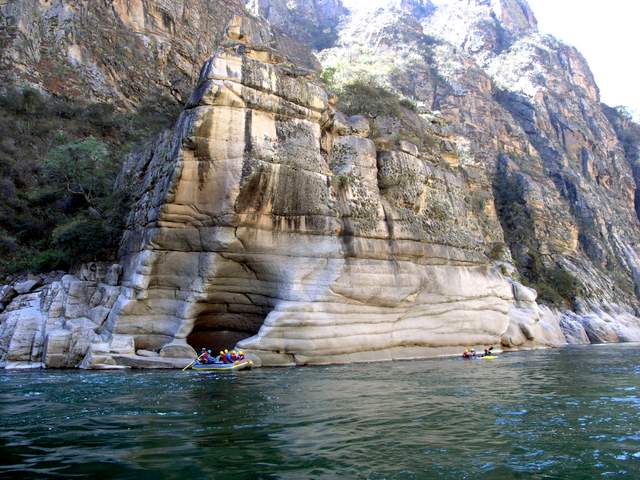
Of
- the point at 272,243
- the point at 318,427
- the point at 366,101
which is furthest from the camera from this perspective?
the point at 366,101

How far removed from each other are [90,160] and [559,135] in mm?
68835

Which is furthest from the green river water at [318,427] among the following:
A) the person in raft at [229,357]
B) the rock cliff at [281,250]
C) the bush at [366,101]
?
the bush at [366,101]

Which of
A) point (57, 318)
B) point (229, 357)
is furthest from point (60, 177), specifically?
point (229, 357)

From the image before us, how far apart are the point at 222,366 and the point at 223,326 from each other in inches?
180

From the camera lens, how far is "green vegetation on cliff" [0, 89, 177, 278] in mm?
22281

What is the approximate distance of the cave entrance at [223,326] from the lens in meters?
19.9

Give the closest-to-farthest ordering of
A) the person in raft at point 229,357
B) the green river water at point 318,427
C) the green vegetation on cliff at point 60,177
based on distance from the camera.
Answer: the green river water at point 318,427, the person in raft at point 229,357, the green vegetation on cliff at point 60,177

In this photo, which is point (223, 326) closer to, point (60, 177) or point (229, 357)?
point (229, 357)

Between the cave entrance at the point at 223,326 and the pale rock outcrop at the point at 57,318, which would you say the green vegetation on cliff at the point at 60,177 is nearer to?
the pale rock outcrop at the point at 57,318

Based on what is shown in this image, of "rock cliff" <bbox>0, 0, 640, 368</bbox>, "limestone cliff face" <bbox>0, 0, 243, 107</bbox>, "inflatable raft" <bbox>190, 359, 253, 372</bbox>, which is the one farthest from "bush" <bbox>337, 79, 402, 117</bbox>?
"limestone cliff face" <bbox>0, 0, 243, 107</bbox>

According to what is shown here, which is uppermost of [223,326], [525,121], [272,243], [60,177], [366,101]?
[525,121]

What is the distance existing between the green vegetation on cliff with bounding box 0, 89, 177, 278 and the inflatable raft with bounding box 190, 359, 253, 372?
8.05 m

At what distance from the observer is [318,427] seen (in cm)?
848

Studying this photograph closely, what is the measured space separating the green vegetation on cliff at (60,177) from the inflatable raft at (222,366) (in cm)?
805
